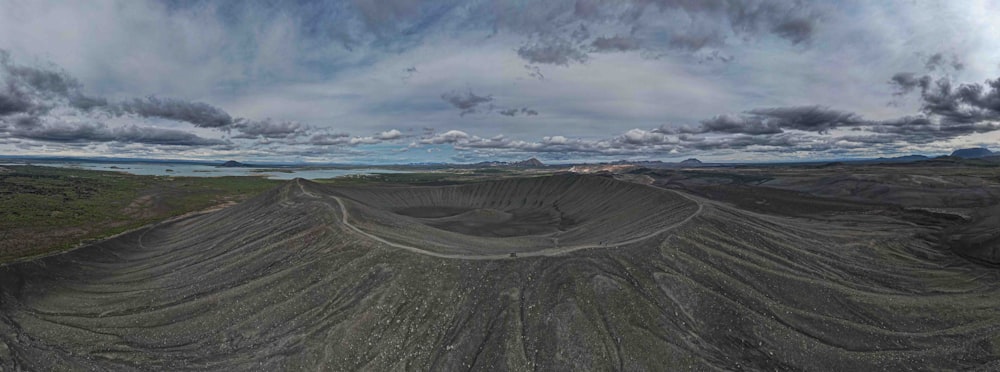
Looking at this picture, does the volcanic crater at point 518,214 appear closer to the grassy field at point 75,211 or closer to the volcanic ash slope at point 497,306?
the volcanic ash slope at point 497,306

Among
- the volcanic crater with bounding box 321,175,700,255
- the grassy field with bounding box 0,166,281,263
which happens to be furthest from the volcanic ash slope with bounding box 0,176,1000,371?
the grassy field with bounding box 0,166,281,263

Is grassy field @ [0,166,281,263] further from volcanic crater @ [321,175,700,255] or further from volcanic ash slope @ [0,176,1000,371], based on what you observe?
volcanic crater @ [321,175,700,255]

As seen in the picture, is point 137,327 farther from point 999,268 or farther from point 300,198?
point 999,268

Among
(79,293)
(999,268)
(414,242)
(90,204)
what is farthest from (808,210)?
(90,204)

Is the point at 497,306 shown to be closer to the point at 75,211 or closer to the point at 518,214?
the point at 518,214

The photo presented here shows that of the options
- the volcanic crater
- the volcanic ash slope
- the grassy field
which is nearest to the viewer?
the volcanic ash slope

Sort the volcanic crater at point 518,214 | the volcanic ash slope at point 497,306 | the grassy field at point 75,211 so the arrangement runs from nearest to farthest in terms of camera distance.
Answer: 1. the volcanic ash slope at point 497,306
2. the volcanic crater at point 518,214
3. the grassy field at point 75,211

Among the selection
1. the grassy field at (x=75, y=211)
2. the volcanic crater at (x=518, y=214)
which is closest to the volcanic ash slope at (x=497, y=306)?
the volcanic crater at (x=518, y=214)

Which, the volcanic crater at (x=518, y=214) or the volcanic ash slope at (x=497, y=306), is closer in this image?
the volcanic ash slope at (x=497, y=306)

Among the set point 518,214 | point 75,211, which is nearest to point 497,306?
point 518,214
